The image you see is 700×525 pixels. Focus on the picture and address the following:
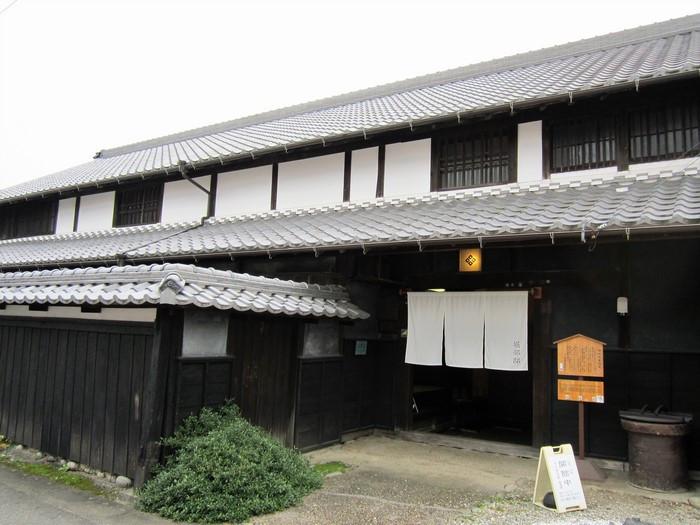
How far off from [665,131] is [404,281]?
4674 mm

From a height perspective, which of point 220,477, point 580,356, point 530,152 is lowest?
point 220,477

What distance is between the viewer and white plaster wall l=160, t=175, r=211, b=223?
12.0 metres

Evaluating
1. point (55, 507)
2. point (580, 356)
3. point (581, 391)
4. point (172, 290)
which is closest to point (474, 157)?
point (580, 356)

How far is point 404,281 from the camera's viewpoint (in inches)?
371

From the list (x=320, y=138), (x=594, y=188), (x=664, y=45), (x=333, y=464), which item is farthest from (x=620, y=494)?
(x=664, y=45)

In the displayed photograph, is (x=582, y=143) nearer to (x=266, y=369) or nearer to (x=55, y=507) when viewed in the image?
(x=266, y=369)

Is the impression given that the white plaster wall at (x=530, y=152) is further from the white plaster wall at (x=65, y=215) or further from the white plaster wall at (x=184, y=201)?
the white plaster wall at (x=65, y=215)

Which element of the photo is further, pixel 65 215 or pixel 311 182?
pixel 65 215

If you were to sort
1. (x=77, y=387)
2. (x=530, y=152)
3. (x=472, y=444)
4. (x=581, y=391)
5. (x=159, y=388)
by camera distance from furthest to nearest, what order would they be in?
(x=472, y=444), (x=530, y=152), (x=581, y=391), (x=77, y=387), (x=159, y=388)

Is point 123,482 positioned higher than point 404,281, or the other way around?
point 404,281

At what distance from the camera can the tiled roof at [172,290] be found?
557 cm

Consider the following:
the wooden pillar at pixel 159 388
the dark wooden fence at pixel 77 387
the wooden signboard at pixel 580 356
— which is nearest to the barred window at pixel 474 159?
the wooden signboard at pixel 580 356

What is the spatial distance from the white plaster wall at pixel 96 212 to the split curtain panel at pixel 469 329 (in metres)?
8.90

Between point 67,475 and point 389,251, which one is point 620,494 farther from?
point 67,475
